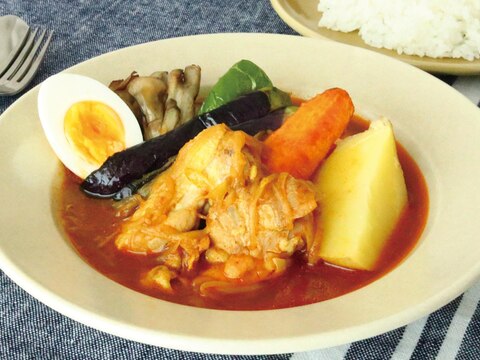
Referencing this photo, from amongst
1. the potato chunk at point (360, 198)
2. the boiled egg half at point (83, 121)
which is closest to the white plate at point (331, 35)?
the potato chunk at point (360, 198)

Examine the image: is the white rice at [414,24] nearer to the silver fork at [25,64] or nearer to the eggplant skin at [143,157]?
the eggplant skin at [143,157]

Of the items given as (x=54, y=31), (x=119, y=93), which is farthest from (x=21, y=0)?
(x=119, y=93)

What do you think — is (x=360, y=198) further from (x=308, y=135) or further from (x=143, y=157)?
(x=143, y=157)

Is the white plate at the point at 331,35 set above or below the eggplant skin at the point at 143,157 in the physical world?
below

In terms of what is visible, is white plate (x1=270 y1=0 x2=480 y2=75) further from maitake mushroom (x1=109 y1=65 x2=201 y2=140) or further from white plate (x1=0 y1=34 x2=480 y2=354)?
maitake mushroom (x1=109 y1=65 x2=201 y2=140)

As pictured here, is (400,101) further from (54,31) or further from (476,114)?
(54,31)

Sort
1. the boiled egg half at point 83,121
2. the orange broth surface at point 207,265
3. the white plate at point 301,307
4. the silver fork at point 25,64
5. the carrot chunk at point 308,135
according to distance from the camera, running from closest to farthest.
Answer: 1. the white plate at point 301,307
2. the orange broth surface at point 207,265
3. the carrot chunk at point 308,135
4. the boiled egg half at point 83,121
5. the silver fork at point 25,64
